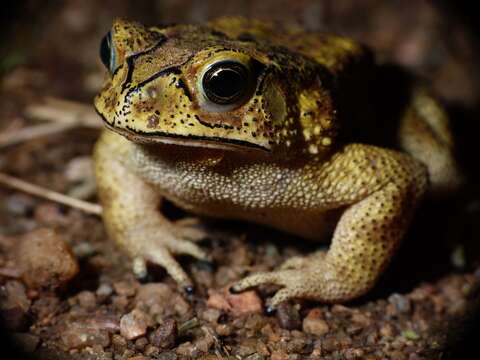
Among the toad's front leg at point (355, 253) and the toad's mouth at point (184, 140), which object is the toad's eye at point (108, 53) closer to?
the toad's mouth at point (184, 140)

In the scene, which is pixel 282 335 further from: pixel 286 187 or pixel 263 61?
pixel 263 61

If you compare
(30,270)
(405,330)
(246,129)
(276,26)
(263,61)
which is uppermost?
(276,26)

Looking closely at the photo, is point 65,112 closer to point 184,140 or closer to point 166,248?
A: point 166,248

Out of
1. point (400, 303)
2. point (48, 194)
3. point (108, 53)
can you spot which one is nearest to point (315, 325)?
point (400, 303)

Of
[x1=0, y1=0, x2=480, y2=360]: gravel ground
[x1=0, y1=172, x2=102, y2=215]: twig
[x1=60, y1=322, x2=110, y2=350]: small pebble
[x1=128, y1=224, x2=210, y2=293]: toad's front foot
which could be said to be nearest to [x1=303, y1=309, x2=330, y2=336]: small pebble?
[x1=0, y1=0, x2=480, y2=360]: gravel ground

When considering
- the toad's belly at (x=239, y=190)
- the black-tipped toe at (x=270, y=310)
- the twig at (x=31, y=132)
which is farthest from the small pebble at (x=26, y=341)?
the twig at (x=31, y=132)

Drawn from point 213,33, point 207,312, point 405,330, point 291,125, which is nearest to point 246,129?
point 291,125

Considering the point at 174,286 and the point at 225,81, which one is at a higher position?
the point at 225,81
